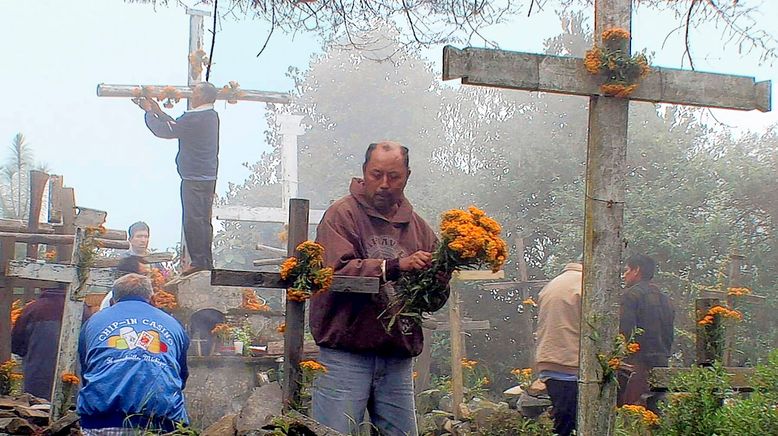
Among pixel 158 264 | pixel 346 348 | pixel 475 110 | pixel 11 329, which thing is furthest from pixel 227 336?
pixel 475 110

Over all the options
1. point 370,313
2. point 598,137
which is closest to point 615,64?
point 598,137

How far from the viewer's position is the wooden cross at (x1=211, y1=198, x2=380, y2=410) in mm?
3986

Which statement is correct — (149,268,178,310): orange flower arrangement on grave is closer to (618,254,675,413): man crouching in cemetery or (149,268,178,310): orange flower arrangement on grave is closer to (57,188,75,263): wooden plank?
(57,188,75,263): wooden plank

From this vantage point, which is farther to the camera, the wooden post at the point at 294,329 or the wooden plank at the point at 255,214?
the wooden plank at the point at 255,214

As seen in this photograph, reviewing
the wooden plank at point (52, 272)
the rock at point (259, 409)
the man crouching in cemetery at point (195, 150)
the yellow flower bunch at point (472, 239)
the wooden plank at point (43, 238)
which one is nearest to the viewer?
the yellow flower bunch at point (472, 239)

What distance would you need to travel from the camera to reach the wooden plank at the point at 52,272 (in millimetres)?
6184

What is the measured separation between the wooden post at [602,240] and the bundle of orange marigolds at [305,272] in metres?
1.32

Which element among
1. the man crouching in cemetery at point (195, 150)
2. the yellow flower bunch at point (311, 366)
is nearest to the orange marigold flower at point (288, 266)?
the yellow flower bunch at point (311, 366)

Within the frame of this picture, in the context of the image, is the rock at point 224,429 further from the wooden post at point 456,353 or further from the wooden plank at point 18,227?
the wooden post at point 456,353

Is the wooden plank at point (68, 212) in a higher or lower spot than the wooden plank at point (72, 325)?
higher

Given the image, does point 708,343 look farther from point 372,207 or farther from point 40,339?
point 40,339

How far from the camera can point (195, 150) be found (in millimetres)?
8922

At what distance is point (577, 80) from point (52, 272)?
3808 millimetres

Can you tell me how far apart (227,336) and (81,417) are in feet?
13.6
